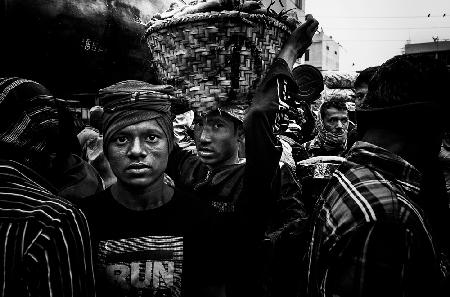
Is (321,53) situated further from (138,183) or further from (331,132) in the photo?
(138,183)

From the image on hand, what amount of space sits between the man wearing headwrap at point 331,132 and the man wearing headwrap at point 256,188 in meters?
2.41

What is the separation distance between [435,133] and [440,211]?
0.35 metres

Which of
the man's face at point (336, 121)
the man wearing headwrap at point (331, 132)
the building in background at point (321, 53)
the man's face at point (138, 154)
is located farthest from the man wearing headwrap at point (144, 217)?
the building in background at point (321, 53)

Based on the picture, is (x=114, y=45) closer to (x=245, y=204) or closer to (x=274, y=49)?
(x=274, y=49)

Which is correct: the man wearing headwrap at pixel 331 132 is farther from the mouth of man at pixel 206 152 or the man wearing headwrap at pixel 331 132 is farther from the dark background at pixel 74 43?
the dark background at pixel 74 43

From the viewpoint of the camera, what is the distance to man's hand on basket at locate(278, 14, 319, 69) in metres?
1.73

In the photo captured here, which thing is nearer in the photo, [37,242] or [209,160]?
[37,242]

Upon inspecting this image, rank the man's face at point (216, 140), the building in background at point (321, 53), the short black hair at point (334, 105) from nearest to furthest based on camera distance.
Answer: the man's face at point (216, 140) < the short black hair at point (334, 105) < the building in background at point (321, 53)

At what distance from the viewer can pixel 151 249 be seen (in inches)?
64.7

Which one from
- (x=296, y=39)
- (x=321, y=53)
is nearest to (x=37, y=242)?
(x=296, y=39)

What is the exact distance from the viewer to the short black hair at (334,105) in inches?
204

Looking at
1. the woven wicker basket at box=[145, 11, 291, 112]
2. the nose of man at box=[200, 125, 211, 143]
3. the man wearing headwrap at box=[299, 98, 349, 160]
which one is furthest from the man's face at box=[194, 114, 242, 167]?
the man wearing headwrap at box=[299, 98, 349, 160]

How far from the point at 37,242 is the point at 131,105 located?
2.47 feet

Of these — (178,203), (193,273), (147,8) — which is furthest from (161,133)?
(147,8)
